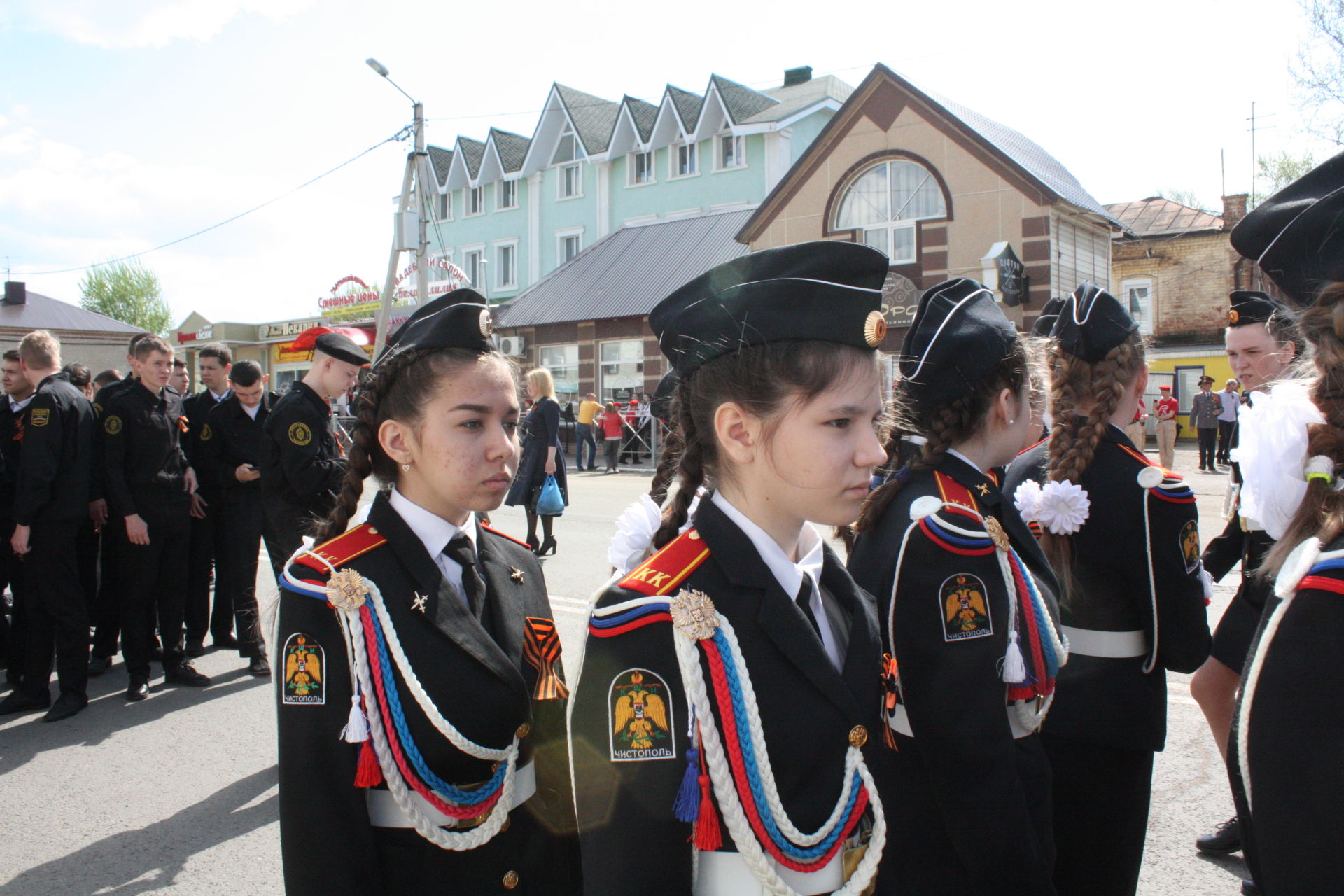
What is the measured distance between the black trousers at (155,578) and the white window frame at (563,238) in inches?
1116

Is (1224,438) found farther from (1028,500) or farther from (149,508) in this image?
(149,508)

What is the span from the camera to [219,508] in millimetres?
6734

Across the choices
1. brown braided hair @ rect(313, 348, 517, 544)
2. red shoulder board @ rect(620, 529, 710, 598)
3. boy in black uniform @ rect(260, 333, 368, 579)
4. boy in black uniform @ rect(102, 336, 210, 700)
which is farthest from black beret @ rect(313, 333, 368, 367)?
red shoulder board @ rect(620, 529, 710, 598)

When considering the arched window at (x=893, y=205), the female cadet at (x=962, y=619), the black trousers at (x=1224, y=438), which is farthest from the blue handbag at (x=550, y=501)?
the black trousers at (x=1224, y=438)

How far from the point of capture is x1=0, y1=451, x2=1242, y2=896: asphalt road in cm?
358

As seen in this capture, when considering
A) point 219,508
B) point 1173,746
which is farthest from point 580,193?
point 1173,746

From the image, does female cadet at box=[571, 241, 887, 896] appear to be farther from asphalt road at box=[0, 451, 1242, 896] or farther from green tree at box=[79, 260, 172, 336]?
green tree at box=[79, 260, 172, 336]

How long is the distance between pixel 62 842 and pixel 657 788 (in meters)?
3.63

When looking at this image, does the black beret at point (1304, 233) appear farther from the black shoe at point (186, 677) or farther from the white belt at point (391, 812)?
the black shoe at point (186, 677)

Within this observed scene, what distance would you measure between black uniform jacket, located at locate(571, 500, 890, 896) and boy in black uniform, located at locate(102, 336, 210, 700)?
5278mm

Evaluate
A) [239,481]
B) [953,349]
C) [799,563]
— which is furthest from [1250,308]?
[239,481]

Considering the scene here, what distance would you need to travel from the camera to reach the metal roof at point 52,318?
26688mm

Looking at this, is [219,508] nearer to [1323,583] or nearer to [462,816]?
[462,816]

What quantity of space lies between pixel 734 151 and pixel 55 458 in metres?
26.9
